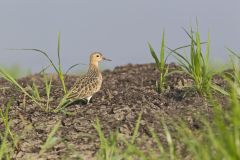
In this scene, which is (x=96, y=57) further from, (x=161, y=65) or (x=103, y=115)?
(x=103, y=115)

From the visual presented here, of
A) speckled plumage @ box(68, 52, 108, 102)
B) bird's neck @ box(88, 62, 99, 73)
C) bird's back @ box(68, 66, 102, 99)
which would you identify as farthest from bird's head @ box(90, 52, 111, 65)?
bird's back @ box(68, 66, 102, 99)

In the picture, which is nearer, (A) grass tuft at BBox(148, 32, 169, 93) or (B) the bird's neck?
(A) grass tuft at BBox(148, 32, 169, 93)

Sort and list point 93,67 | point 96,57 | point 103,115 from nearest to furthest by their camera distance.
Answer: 1. point 103,115
2. point 93,67
3. point 96,57

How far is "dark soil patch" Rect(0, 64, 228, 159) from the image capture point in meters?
7.74

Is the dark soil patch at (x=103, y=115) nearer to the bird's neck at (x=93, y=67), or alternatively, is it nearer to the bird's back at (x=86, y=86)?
the bird's back at (x=86, y=86)

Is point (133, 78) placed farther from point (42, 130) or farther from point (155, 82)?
point (42, 130)

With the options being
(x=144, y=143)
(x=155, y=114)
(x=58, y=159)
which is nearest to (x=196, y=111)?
(x=155, y=114)

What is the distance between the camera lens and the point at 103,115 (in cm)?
839

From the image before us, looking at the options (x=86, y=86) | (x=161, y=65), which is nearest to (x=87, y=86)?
(x=86, y=86)

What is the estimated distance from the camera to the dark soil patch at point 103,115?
7745 mm

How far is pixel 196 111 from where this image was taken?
8156 mm

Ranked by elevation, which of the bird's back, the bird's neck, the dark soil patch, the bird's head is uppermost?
the bird's head

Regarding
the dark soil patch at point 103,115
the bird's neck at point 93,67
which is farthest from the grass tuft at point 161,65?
the bird's neck at point 93,67

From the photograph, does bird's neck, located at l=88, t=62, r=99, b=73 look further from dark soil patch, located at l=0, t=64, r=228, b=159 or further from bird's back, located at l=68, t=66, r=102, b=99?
dark soil patch, located at l=0, t=64, r=228, b=159
